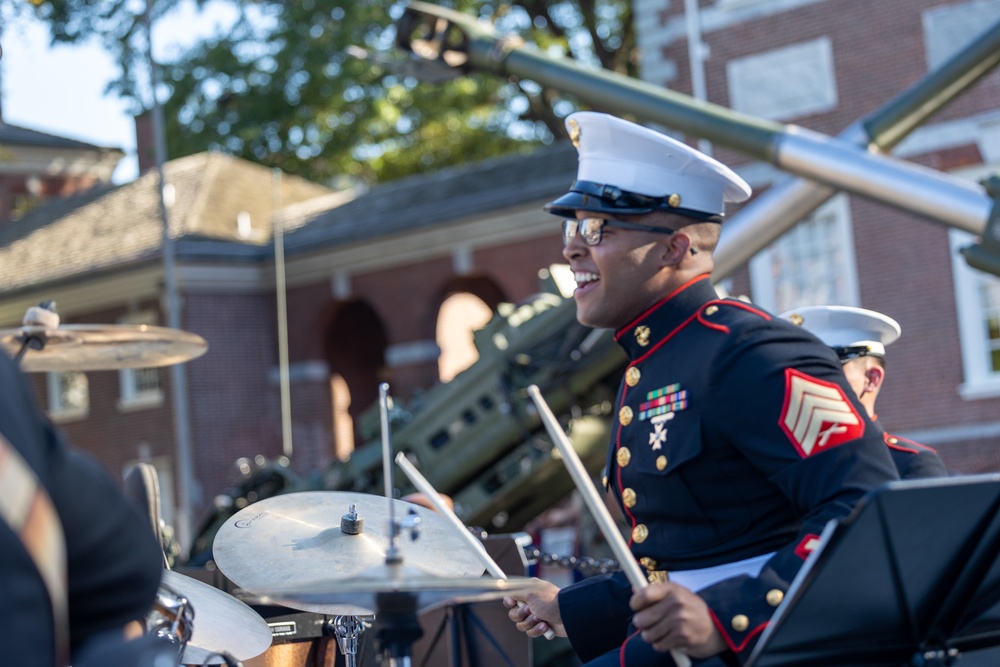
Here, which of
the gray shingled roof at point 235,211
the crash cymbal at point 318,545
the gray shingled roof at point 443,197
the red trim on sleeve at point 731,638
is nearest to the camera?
the red trim on sleeve at point 731,638

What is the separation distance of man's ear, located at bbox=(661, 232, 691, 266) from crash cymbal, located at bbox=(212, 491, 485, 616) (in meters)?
0.89

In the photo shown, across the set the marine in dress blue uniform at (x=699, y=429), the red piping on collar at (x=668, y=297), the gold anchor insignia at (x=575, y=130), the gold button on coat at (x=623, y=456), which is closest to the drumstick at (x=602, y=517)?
the marine in dress blue uniform at (x=699, y=429)

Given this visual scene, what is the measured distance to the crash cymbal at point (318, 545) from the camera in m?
3.67

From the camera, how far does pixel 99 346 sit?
675 cm

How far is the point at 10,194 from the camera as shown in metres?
43.1

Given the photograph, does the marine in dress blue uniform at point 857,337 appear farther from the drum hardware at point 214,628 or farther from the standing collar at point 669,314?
the drum hardware at point 214,628

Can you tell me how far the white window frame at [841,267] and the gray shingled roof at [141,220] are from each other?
1120 cm

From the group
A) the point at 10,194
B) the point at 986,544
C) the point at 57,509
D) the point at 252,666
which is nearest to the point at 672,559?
the point at 986,544

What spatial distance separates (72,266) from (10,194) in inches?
725

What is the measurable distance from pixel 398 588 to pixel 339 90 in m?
27.4

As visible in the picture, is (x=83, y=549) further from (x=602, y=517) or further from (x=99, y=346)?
(x=99, y=346)

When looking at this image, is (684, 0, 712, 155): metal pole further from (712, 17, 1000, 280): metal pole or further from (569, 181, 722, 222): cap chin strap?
(569, 181, 722, 222): cap chin strap

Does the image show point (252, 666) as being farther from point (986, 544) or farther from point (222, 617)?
point (986, 544)

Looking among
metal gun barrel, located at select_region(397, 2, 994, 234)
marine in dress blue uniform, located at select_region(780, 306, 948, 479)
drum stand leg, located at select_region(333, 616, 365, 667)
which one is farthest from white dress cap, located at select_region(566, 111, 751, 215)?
metal gun barrel, located at select_region(397, 2, 994, 234)
